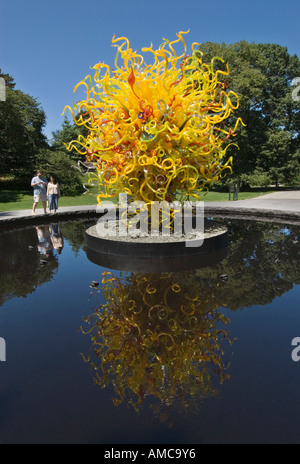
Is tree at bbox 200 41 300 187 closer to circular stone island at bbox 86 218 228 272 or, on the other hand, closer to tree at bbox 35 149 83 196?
tree at bbox 35 149 83 196

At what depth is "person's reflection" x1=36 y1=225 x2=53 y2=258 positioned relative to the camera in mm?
7449

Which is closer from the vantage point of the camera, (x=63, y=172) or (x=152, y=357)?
(x=152, y=357)

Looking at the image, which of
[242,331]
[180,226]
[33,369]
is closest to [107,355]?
[33,369]

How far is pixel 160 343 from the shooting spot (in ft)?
11.2

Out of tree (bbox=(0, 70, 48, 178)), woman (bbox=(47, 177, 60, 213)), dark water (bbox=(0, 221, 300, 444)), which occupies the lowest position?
dark water (bbox=(0, 221, 300, 444))

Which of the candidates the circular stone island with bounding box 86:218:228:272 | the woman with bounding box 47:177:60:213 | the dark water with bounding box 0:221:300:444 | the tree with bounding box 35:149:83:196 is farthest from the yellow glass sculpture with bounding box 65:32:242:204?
the tree with bounding box 35:149:83:196

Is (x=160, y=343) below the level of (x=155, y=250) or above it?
below

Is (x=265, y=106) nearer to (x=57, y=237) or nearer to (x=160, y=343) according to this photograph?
(x=57, y=237)

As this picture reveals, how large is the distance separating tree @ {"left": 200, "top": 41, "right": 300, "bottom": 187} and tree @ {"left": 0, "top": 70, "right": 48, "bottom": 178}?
17728 millimetres

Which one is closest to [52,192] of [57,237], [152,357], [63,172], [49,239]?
[57,237]

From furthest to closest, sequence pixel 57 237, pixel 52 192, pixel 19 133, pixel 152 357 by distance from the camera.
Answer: pixel 19 133 → pixel 52 192 → pixel 57 237 → pixel 152 357

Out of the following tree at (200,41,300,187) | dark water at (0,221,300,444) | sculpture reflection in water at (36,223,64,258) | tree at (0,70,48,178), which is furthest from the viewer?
tree at (200,41,300,187)

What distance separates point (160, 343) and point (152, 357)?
0.85 feet

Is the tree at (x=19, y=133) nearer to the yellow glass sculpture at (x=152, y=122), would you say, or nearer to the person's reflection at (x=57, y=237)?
the person's reflection at (x=57, y=237)
